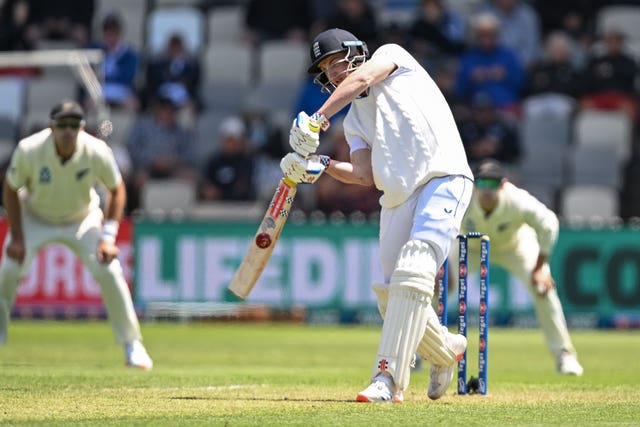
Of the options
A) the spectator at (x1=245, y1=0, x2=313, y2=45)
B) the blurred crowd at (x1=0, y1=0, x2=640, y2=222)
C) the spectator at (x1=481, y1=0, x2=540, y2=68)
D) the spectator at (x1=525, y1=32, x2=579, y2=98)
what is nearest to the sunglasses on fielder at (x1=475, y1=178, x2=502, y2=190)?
the blurred crowd at (x1=0, y1=0, x2=640, y2=222)

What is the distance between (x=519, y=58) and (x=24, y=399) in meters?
13.3

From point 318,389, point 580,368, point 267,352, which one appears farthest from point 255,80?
point 318,389

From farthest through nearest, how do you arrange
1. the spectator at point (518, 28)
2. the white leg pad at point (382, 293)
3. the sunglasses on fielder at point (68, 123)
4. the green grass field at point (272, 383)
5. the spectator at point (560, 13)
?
1. the spectator at point (560, 13)
2. the spectator at point (518, 28)
3. the sunglasses on fielder at point (68, 123)
4. the white leg pad at point (382, 293)
5. the green grass field at point (272, 383)

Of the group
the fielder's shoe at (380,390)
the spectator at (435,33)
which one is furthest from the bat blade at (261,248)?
the spectator at (435,33)

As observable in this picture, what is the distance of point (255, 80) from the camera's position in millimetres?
21203

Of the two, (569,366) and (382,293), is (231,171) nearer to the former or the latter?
(569,366)

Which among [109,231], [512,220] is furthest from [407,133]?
[512,220]

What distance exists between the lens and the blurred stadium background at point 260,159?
17.1 metres

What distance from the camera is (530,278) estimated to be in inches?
474

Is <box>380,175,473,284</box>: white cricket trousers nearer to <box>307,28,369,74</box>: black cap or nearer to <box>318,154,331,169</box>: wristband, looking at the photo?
<box>318,154,331,169</box>: wristband

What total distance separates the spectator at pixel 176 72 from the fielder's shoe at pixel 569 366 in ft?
32.2

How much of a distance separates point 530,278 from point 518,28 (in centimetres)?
845

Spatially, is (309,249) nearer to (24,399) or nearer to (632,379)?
(632,379)

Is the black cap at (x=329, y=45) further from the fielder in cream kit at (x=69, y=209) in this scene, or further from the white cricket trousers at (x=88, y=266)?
the white cricket trousers at (x=88, y=266)
